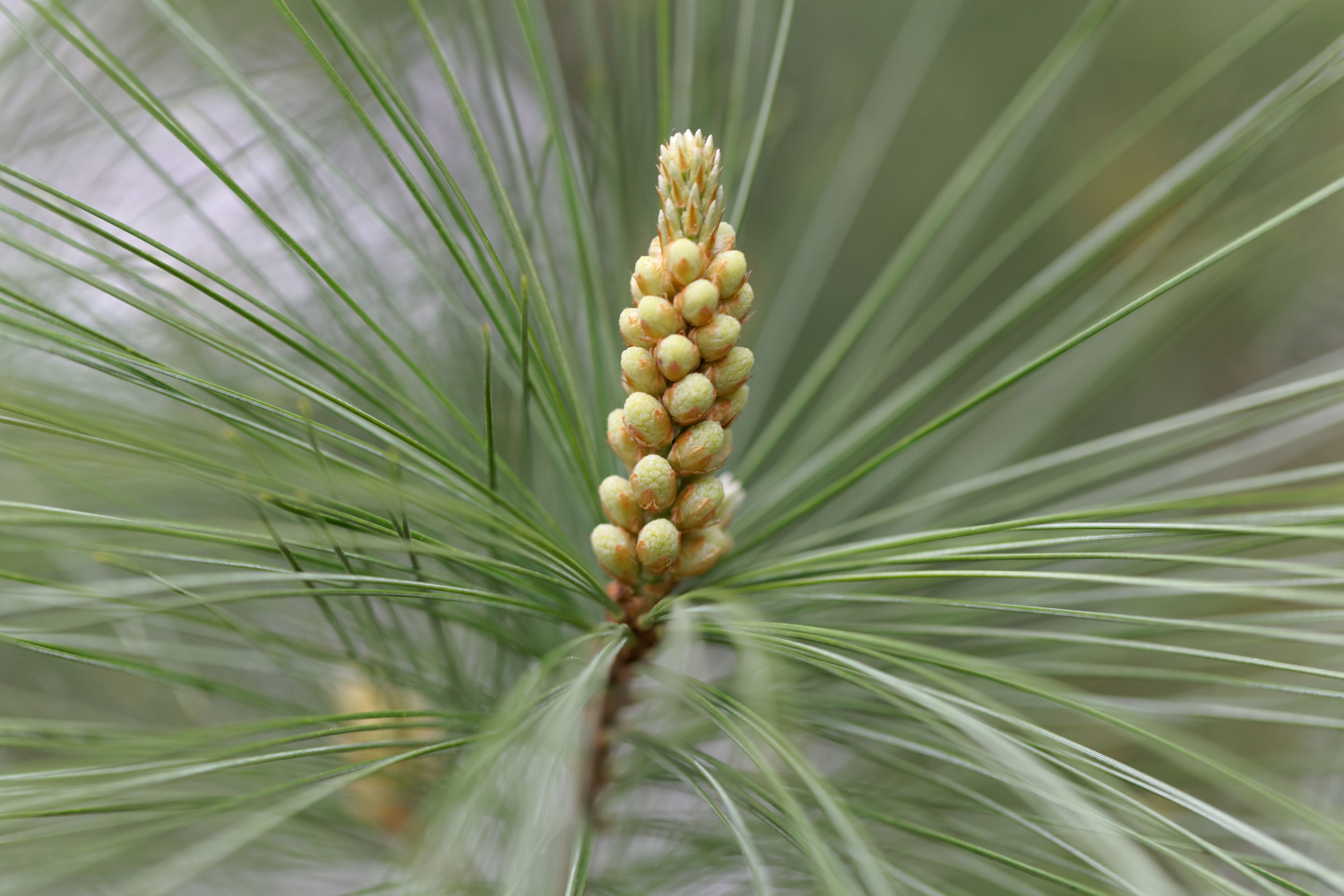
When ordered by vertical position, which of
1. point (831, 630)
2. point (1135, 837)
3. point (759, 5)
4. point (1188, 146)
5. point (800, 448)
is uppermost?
point (759, 5)

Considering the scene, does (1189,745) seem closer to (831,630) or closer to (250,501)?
(831,630)

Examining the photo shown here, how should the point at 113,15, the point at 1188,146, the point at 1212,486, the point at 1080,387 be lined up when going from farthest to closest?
1. the point at 1188,146
2. the point at 113,15
3. the point at 1080,387
4. the point at 1212,486

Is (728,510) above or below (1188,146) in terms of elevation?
below

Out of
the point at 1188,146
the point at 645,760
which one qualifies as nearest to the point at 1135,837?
the point at 645,760

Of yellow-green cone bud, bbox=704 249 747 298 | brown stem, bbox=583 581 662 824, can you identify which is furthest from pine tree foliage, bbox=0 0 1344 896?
yellow-green cone bud, bbox=704 249 747 298

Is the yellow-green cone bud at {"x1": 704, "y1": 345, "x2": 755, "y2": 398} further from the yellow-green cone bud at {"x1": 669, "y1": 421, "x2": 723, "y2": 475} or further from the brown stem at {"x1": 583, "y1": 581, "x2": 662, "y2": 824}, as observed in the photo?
the brown stem at {"x1": 583, "y1": 581, "x2": 662, "y2": 824}

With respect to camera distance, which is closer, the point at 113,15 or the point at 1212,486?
the point at 1212,486

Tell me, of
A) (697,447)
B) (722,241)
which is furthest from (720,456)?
(722,241)
